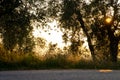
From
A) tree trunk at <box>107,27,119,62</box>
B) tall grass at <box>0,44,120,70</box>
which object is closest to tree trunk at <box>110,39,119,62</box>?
tree trunk at <box>107,27,119,62</box>

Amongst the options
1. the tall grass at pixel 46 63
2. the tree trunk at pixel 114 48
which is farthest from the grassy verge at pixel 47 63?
the tree trunk at pixel 114 48

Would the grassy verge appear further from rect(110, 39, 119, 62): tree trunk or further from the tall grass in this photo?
rect(110, 39, 119, 62): tree trunk

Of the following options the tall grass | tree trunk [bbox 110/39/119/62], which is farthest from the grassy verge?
tree trunk [bbox 110/39/119/62]

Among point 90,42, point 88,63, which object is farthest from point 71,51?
point 88,63

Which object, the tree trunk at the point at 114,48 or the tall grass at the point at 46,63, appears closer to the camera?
the tall grass at the point at 46,63

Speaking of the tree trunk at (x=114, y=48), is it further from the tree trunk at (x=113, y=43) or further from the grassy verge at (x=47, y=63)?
the grassy verge at (x=47, y=63)

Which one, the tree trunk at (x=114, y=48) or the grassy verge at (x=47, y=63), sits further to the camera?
the tree trunk at (x=114, y=48)

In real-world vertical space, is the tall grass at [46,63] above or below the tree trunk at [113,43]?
below

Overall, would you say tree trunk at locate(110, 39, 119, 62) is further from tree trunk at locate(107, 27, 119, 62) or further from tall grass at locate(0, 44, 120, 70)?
tall grass at locate(0, 44, 120, 70)

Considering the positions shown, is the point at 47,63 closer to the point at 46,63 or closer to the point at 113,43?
the point at 46,63

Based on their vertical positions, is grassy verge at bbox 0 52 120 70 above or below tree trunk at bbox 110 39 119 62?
below

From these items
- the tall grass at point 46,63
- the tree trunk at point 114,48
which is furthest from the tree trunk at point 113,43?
the tall grass at point 46,63

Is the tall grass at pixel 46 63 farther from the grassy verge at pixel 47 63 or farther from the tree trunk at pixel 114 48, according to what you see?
the tree trunk at pixel 114 48

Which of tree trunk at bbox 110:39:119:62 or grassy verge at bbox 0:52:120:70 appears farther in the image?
tree trunk at bbox 110:39:119:62
